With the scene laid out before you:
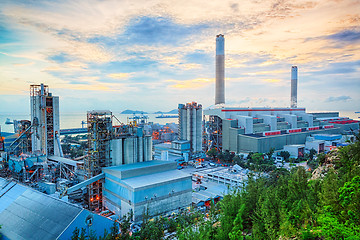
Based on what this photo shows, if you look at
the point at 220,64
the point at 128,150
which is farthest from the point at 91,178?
the point at 220,64

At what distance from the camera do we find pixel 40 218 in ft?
41.1

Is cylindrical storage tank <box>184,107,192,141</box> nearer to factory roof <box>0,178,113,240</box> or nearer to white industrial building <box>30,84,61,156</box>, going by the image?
white industrial building <box>30,84,61,156</box>

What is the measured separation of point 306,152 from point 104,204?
39.4 m

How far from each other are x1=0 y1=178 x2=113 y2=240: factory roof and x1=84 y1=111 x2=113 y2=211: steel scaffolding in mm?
6484

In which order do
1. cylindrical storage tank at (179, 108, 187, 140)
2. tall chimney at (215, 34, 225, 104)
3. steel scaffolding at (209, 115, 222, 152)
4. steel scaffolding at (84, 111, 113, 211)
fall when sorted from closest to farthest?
steel scaffolding at (84, 111, 113, 211) → cylindrical storage tank at (179, 108, 187, 140) → steel scaffolding at (209, 115, 222, 152) → tall chimney at (215, 34, 225, 104)

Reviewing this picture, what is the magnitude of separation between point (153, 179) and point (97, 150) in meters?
5.98

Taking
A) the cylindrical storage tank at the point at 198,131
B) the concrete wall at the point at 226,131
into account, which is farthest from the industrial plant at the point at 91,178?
the concrete wall at the point at 226,131

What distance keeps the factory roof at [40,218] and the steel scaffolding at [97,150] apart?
6.48 metres

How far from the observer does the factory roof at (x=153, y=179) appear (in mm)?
18750

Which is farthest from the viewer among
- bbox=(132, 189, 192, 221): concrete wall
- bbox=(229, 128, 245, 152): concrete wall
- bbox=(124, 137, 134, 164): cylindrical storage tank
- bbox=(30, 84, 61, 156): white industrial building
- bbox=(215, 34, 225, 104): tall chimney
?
bbox=(215, 34, 225, 104): tall chimney

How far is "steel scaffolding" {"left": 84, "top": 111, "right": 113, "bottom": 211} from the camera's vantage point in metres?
21.4

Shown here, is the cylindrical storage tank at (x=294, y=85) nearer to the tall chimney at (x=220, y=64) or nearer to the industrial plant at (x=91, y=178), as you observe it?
the tall chimney at (x=220, y=64)

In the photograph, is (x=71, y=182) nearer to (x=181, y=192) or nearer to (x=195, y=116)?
(x=181, y=192)

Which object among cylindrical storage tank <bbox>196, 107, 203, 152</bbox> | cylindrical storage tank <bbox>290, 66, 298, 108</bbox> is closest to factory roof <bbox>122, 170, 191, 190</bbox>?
cylindrical storage tank <bbox>196, 107, 203, 152</bbox>
